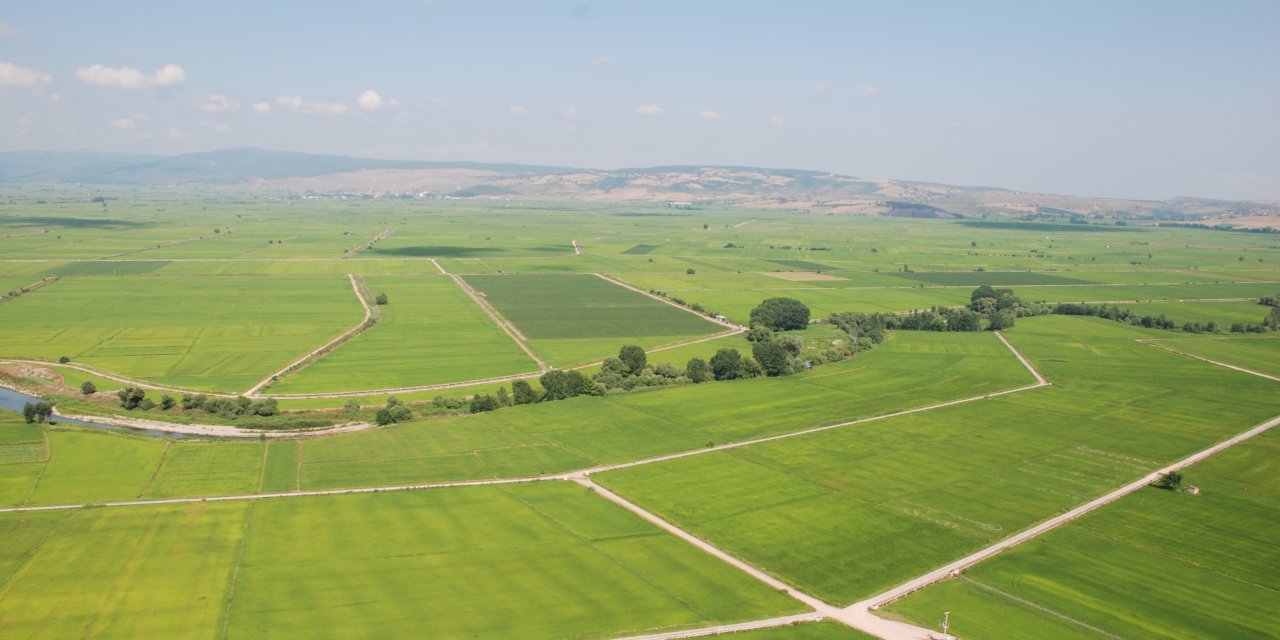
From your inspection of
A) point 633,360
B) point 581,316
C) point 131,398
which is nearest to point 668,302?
point 581,316

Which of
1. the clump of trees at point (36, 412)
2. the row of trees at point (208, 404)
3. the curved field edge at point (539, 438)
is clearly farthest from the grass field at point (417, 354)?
the clump of trees at point (36, 412)

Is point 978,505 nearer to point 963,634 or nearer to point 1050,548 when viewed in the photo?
point 1050,548

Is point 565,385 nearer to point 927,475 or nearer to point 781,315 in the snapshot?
point 927,475

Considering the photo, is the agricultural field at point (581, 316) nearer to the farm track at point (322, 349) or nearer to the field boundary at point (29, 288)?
the farm track at point (322, 349)

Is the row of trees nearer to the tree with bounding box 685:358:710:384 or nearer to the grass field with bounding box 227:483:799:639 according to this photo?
the grass field with bounding box 227:483:799:639

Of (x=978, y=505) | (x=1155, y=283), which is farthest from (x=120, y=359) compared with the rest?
(x=1155, y=283)

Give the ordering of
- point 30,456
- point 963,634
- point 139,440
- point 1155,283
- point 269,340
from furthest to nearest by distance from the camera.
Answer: point 1155,283 → point 269,340 → point 139,440 → point 30,456 → point 963,634
